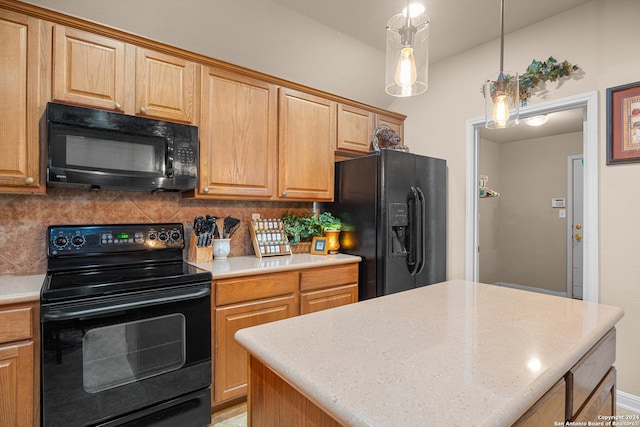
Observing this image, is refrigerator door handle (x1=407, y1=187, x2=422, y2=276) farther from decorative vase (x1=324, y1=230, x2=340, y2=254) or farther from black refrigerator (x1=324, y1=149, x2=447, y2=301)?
decorative vase (x1=324, y1=230, x2=340, y2=254)

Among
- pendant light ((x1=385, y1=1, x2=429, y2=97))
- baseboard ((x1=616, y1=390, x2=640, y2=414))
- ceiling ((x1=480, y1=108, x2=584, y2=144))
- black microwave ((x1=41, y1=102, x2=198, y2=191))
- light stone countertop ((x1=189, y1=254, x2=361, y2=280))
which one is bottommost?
baseboard ((x1=616, y1=390, x2=640, y2=414))

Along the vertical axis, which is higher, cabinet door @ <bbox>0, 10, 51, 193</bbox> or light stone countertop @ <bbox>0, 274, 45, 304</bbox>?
cabinet door @ <bbox>0, 10, 51, 193</bbox>

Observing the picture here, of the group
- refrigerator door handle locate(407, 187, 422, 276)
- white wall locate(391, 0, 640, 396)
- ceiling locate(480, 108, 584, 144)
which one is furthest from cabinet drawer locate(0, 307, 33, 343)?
ceiling locate(480, 108, 584, 144)

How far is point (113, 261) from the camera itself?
83.2 inches

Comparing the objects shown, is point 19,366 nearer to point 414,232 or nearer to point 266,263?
point 266,263

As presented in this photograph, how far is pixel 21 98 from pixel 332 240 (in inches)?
85.3

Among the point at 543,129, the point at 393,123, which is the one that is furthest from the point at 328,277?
the point at 543,129

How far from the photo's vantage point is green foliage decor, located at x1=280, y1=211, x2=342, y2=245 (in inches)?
113

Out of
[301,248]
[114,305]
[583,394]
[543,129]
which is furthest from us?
[543,129]

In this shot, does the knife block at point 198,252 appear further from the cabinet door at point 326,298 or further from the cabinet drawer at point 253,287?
the cabinet door at point 326,298

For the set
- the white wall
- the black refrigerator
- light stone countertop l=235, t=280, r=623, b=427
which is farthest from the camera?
the black refrigerator

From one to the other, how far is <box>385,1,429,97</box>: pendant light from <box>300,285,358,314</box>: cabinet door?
1572 mm

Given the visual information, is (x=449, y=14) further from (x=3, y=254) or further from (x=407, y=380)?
(x=3, y=254)

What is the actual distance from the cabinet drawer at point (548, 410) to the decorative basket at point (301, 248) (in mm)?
2258
